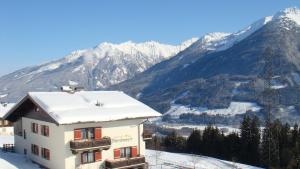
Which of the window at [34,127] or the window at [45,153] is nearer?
the window at [45,153]

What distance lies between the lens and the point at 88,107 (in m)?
44.6

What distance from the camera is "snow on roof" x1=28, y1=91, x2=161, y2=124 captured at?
1650 inches

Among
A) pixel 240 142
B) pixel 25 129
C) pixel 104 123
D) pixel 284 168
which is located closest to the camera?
pixel 104 123

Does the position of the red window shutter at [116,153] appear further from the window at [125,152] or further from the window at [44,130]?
the window at [44,130]

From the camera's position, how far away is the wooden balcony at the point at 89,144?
41719mm

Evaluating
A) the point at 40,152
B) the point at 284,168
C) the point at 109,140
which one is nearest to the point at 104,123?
the point at 109,140

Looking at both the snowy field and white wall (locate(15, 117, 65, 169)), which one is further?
the snowy field

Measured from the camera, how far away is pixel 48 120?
44281mm

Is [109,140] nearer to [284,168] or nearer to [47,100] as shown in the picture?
[47,100]

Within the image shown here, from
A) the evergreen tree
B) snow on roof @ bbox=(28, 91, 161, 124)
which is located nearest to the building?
snow on roof @ bbox=(28, 91, 161, 124)

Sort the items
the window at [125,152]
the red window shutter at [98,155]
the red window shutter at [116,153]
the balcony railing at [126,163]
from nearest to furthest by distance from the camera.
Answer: the balcony railing at [126,163]
the red window shutter at [98,155]
the red window shutter at [116,153]
the window at [125,152]

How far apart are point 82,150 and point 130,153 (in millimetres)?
7623

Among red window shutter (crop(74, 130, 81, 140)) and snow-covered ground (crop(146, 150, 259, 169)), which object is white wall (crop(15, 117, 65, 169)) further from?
snow-covered ground (crop(146, 150, 259, 169))

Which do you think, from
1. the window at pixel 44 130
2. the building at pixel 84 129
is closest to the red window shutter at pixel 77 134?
the building at pixel 84 129
